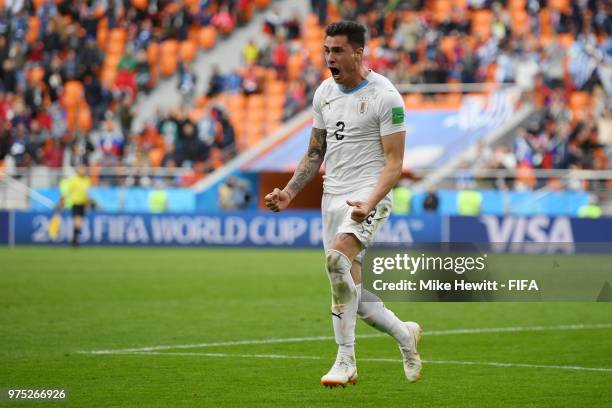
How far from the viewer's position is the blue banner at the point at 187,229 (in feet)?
97.7

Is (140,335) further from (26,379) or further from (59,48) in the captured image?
(59,48)

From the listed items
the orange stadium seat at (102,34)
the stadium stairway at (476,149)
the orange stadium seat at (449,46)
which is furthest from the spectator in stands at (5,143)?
the orange stadium seat at (449,46)

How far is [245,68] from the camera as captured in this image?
3647 cm

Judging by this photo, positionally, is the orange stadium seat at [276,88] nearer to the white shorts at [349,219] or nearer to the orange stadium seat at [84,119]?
the orange stadium seat at [84,119]

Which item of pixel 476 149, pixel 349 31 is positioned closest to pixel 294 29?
pixel 476 149

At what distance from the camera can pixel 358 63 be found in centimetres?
850

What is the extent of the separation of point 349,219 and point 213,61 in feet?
98.5

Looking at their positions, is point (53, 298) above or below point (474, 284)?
below

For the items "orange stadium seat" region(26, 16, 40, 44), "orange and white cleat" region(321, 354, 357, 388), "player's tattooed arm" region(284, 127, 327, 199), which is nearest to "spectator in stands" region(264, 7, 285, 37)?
"orange stadium seat" region(26, 16, 40, 44)

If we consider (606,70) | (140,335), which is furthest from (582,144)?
(140,335)

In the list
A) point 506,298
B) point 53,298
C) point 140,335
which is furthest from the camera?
point 53,298

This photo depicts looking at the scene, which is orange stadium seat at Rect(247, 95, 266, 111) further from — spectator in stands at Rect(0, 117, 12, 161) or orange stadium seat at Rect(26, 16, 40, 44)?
orange stadium seat at Rect(26, 16, 40, 44)

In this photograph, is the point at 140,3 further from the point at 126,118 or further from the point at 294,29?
the point at 294,29

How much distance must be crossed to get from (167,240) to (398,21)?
8774 millimetres
